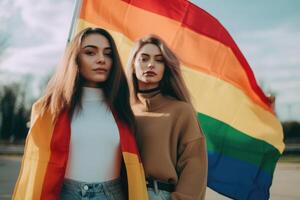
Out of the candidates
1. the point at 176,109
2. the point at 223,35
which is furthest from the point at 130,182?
the point at 223,35

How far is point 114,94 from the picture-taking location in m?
2.72

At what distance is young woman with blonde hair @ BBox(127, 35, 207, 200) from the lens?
103 inches

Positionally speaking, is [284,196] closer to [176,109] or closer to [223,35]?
[223,35]

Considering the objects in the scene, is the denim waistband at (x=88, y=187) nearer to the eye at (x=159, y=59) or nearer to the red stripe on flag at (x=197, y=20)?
the eye at (x=159, y=59)

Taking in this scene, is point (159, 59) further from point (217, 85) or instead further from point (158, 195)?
point (217, 85)

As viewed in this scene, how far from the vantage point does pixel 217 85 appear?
13.3ft

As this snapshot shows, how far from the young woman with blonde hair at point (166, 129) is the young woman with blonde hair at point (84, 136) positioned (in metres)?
0.13

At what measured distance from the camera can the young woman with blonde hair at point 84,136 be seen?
245 centimetres

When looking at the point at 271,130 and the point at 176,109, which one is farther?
the point at 271,130

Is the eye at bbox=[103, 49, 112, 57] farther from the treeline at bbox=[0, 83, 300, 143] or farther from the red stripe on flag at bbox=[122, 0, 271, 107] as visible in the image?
the treeline at bbox=[0, 83, 300, 143]

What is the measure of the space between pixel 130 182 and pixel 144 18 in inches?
85.5

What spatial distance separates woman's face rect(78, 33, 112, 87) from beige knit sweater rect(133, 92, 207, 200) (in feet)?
1.25

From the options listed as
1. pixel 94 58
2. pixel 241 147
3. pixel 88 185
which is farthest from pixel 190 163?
pixel 241 147

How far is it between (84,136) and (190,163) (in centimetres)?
63
